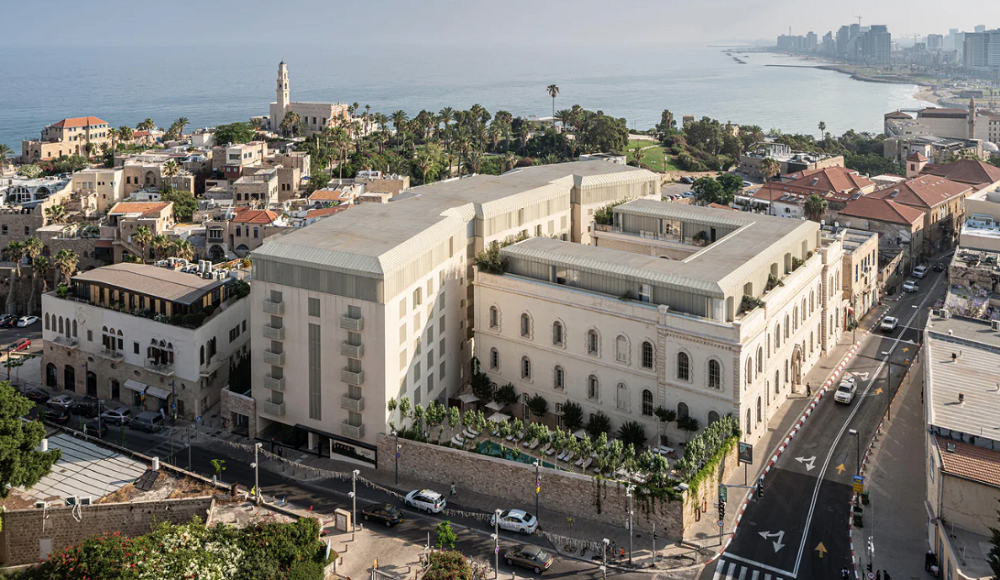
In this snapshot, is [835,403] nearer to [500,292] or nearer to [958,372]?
[958,372]

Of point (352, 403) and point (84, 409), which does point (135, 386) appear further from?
point (352, 403)

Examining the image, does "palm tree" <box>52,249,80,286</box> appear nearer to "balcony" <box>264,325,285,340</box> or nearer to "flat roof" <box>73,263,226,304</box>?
"flat roof" <box>73,263,226,304</box>

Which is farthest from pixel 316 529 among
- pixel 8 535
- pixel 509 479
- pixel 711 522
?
pixel 711 522

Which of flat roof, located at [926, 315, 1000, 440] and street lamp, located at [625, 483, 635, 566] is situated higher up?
flat roof, located at [926, 315, 1000, 440]

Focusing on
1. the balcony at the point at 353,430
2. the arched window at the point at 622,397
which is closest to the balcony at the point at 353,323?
the balcony at the point at 353,430

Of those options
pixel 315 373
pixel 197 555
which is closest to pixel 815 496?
pixel 315 373

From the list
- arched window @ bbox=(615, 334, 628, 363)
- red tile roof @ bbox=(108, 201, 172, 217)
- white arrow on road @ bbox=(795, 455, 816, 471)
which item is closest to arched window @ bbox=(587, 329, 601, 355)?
arched window @ bbox=(615, 334, 628, 363)
